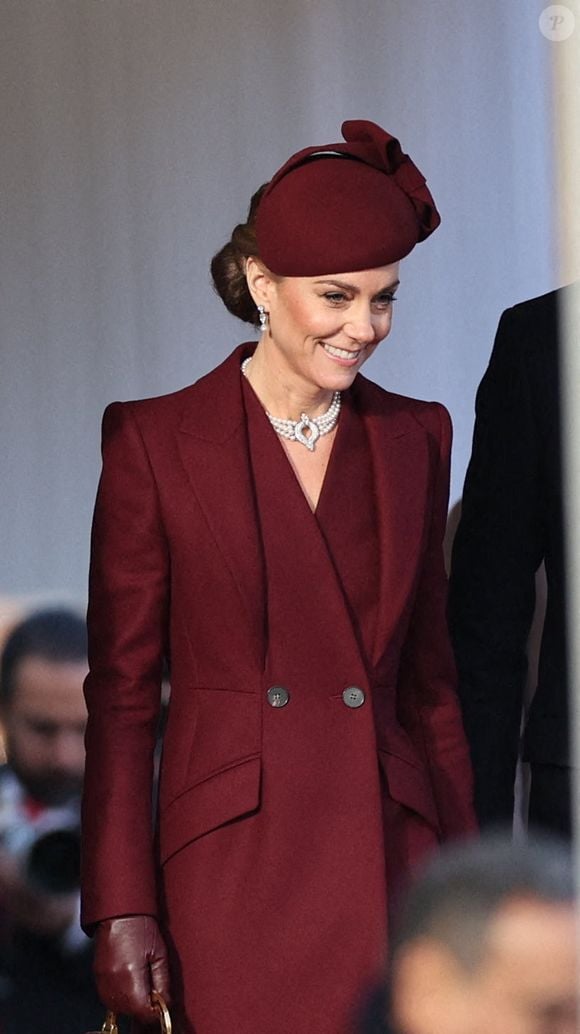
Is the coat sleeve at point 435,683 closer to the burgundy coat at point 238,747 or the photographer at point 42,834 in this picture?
the burgundy coat at point 238,747

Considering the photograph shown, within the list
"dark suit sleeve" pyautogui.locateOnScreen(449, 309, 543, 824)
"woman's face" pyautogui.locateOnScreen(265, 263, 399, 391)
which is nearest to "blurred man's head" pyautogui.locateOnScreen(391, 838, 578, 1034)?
"dark suit sleeve" pyautogui.locateOnScreen(449, 309, 543, 824)

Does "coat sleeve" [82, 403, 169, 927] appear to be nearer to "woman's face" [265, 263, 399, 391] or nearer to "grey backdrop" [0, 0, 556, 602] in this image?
"woman's face" [265, 263, 399, 391]

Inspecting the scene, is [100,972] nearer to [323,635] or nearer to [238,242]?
[323,635]

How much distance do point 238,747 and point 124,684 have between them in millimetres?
150

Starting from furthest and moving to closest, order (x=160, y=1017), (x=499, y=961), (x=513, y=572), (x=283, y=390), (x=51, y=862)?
(x=51, y=862) < (x=513, y=572) < (x=283, y=390) < (x=160, y=1017) < (x=499, y=961)

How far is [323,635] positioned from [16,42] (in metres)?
1.53

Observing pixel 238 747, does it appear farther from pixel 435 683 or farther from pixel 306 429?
pixel 306 429

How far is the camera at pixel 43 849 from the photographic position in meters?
3.79

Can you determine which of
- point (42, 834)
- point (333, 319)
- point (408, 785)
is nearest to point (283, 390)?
point (333, 319)

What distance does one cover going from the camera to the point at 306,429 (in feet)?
8.98

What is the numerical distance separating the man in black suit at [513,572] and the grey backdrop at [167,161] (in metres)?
0.90

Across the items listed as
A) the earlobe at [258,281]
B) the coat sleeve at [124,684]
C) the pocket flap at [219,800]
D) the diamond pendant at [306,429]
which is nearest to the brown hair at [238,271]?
the earlobe at [258,281]

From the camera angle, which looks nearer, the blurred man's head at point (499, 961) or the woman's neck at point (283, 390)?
the blurred man's head at point (499, 961)

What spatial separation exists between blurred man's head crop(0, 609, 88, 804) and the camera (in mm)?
41
